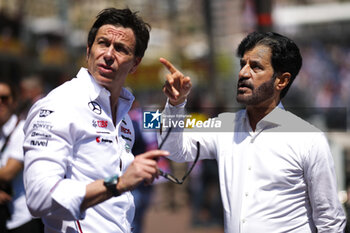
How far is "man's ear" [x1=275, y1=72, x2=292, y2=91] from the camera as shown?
9.33 ft

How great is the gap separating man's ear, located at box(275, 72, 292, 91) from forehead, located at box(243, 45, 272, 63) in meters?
0.12

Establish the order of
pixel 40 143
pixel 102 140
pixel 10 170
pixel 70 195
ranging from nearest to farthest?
pixel 70 195 → pixel 40 143 → pixel 102 140 → pixel 10 170

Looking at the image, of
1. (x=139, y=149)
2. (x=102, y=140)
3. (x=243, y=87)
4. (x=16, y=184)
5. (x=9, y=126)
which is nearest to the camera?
(x=102, y=140)

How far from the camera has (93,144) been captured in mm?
2344

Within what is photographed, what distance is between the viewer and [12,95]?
13.9 feet

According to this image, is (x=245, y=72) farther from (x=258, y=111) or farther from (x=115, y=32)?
(x=115, y=32)

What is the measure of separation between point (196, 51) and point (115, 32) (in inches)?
717

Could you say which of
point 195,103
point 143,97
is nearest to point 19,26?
point 143,97

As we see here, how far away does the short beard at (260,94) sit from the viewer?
276 cm

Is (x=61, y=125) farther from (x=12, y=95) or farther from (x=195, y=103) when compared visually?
(x=195, y=103)

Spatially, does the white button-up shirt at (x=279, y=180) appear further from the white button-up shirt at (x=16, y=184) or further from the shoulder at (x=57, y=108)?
the white button-up shirt at (x=16, y=184)

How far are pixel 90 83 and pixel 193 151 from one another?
2.51ft

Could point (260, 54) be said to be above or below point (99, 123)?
above

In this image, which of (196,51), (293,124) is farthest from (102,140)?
(196,51)
